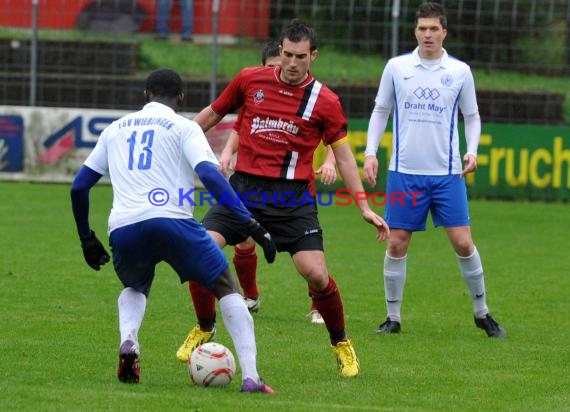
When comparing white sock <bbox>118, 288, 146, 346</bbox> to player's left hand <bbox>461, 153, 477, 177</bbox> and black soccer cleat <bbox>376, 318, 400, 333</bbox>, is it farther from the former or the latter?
player's left hand <bbox>461, 153, 477, 177</bbox>

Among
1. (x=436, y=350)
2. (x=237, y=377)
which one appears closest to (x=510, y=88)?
(x=436, y=350)

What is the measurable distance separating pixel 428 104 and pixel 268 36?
39.3 ft

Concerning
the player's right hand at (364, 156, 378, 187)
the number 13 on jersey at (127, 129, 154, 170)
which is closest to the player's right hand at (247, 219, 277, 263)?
the number 13 on jersey at (127, 129, 154, 170)

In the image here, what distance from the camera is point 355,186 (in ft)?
25.2

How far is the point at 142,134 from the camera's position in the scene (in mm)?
6703

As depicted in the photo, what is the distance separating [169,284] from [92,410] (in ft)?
17.0

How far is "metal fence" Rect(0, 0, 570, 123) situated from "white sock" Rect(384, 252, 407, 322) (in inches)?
427

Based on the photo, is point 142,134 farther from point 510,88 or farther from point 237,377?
point 510,88

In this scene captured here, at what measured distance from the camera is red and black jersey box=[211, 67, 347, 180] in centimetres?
782

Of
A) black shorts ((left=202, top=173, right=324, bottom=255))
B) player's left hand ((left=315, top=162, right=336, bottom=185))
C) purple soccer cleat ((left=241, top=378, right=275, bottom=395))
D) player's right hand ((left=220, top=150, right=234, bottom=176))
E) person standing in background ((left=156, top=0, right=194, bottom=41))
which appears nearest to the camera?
purple soccer cleat ((left=241, top=378, right=275, bottom=395))

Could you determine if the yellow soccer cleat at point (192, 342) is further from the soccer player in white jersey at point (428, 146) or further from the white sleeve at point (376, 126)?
the white sleeve at point (376, 126)

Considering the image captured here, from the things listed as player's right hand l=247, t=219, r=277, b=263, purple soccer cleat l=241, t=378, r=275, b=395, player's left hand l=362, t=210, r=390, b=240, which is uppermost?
player's right hand l=247, t=219, r=277, b=263

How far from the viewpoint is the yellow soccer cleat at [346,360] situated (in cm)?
750

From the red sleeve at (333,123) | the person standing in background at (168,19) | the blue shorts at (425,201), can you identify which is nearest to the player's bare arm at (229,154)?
the red sleeve at (333,123)
